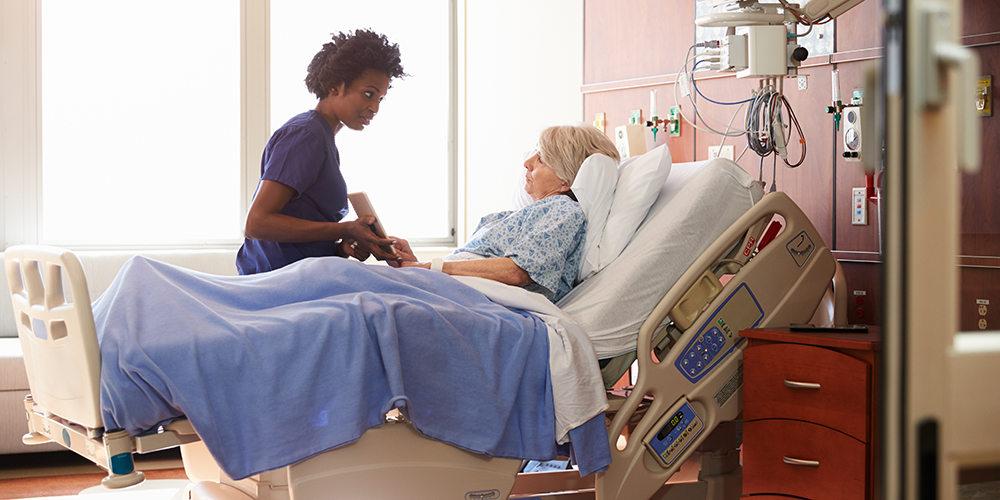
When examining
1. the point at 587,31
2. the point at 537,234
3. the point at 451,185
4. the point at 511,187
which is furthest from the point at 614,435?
the point at 451,185

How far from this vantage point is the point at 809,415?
6.26ft

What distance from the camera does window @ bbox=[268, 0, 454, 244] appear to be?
16.5ft

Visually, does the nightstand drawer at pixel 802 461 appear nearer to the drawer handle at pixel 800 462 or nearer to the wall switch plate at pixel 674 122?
the drawer handle at pixel 800 462

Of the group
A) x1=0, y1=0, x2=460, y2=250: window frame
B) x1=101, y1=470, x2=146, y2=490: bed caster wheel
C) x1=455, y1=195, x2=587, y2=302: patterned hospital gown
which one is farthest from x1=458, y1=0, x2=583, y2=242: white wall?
x1=101, y1=470, x2=146, y2=490: bed caster wheel

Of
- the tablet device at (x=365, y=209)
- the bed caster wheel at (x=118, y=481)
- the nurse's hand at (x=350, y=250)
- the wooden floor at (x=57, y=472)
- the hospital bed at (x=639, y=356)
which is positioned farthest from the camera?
the wooden floor at (x=57, y=472)

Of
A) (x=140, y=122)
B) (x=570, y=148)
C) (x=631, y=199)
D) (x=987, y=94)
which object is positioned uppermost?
(x=140, y=122)

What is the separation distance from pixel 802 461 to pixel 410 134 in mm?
3758

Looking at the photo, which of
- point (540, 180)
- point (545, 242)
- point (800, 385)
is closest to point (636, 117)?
point (540, 180)

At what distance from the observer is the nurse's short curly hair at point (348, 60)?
2.39 m

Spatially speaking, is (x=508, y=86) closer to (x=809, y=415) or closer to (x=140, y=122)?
(x=140, y=122)

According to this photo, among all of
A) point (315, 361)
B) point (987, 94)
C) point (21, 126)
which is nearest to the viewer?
point (315, 361)

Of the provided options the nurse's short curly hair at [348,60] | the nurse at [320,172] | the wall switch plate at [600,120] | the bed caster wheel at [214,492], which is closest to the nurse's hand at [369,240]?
the nurse at [320,172]

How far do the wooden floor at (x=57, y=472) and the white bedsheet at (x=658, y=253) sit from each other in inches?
77.7

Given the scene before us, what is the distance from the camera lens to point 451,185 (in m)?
5.23
